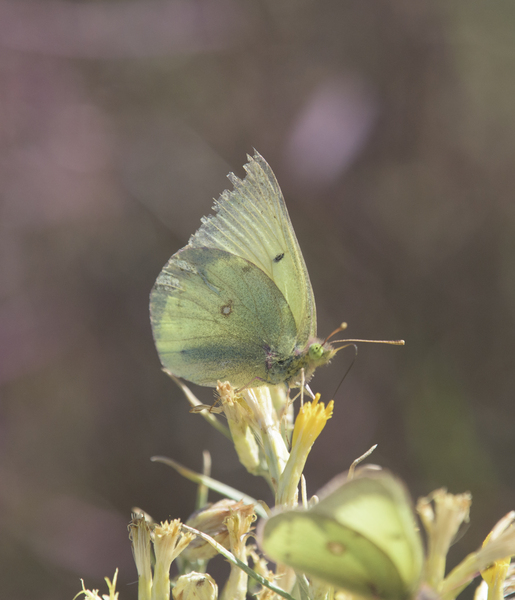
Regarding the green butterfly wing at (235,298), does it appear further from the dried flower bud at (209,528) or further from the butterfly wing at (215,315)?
the dried flower bud at (209,528)

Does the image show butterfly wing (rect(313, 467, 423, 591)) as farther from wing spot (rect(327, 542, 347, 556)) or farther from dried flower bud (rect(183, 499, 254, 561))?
dried flower bud (rect(183, 499, 254, 561))

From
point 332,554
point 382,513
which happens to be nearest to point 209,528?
point 332,554

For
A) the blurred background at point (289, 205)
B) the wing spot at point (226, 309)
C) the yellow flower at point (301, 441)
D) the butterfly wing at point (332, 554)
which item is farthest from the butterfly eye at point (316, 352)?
the blurred background at point (289, 205)

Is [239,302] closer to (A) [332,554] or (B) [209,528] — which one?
(B) [209,528]

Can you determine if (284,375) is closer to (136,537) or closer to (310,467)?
(136,537)

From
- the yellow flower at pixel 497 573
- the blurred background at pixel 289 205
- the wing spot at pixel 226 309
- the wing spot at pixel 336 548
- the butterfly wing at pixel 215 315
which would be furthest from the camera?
the blurred background at pixel 289 205

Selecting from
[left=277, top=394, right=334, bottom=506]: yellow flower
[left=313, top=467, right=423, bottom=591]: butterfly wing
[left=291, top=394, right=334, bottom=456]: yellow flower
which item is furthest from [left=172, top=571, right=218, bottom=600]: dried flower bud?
[left=313, top=467, right=423, bottom=591]: butterfly wing
